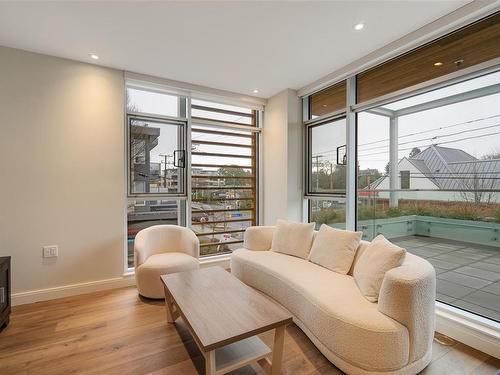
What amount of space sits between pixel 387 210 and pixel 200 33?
Answer: 2.75m

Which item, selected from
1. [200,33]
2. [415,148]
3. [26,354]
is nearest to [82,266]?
[26,354]

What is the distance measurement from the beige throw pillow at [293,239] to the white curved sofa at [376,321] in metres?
0.77

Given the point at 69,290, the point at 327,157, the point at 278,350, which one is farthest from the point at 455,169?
the point at 69,290

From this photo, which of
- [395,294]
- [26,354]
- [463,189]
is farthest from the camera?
[463,189]

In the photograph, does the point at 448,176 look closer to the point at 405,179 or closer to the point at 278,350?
the point at 405,179

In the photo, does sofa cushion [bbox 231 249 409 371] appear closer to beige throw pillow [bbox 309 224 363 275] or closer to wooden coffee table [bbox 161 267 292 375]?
beige throw pillow [bbox 309 224 363 275]

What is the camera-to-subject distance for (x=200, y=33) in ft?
8.06

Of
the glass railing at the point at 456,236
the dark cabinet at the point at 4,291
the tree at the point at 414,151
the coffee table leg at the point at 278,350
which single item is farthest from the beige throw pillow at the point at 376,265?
the dark cabinet at the point at 4,291

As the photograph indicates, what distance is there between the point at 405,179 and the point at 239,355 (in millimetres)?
2380

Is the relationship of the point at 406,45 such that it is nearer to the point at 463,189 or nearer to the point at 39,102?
the point at 463,189

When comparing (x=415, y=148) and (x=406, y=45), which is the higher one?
(x=406, y=45)

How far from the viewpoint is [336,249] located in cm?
251

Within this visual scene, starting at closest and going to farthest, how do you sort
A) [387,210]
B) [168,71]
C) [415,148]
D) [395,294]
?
[395,294] → [415,148] → [387,210] → [168,71]

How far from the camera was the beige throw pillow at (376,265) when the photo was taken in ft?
6.19
